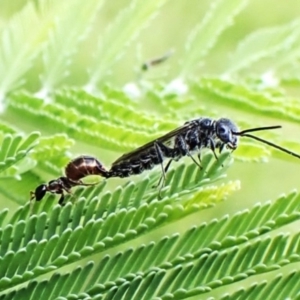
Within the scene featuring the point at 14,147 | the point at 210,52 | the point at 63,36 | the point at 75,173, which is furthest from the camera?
the point at 210,52

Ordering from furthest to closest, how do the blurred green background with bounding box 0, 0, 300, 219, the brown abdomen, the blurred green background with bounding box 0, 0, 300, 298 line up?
the blurred green background with bounding box 0, 0, 300, 219 → the blurred green background with bounding box 0, 0, 300, 298 → the brown abdomen

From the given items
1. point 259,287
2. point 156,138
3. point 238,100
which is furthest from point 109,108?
point 259,287

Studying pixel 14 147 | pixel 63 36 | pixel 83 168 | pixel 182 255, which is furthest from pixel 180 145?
pixel 63 36

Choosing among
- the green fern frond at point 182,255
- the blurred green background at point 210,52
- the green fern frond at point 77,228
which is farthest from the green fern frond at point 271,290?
the blurred green background at point 210,52

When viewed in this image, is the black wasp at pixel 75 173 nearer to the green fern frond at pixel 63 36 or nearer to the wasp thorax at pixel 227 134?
the wasp thorax at pixel 227 134

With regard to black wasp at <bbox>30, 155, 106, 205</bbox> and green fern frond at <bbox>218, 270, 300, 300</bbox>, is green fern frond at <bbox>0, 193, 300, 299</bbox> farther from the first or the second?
black wasp at <bbox>30, 155, 106, 205</bbox>

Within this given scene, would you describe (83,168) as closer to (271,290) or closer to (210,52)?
(271,290)

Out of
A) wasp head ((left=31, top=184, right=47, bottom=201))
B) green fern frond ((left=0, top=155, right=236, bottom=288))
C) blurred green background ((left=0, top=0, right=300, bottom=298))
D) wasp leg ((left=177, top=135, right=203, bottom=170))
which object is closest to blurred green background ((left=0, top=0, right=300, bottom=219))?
blurred green background ((left=0, top=0, right=300, bottom=298))
